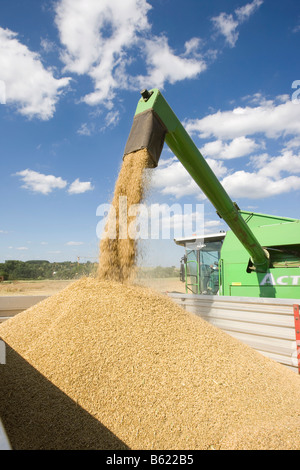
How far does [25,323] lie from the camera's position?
7.98 ft

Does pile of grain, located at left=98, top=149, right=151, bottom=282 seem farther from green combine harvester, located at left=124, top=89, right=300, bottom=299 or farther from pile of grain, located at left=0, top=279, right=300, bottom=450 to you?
pile of grain, located at left=0, top=279, right=300, bottom=450

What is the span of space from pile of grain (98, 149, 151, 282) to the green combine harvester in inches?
5.4

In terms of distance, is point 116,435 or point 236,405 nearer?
point 116,435

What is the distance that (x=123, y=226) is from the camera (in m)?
2.66

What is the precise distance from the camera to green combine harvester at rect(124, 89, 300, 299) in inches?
101

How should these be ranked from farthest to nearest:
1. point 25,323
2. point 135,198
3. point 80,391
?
point 135,198, point 25,323, point 80,391

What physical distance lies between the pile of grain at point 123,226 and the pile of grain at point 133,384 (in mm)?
265

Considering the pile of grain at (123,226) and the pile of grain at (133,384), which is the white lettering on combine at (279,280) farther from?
the pile of grain at (123,226)

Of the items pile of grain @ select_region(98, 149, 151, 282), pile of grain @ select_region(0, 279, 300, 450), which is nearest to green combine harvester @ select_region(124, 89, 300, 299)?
pile of grain @ select_region(98, 149, 151, 282)

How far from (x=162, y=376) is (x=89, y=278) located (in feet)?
4.30

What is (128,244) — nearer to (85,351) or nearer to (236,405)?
(85,351)

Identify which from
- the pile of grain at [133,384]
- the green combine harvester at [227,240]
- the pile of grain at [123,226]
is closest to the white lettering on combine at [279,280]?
the green combine harvester at [227,240]
